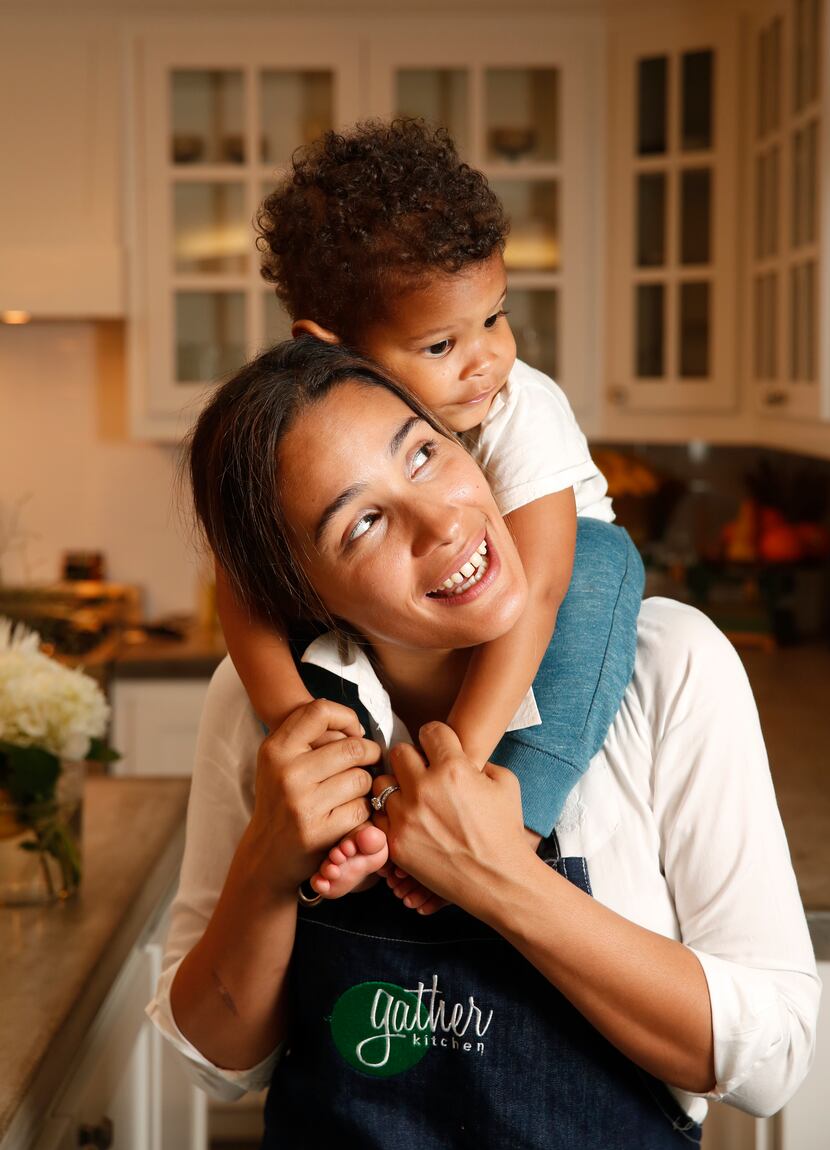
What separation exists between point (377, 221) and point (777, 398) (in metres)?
2.05

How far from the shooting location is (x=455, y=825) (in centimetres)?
88

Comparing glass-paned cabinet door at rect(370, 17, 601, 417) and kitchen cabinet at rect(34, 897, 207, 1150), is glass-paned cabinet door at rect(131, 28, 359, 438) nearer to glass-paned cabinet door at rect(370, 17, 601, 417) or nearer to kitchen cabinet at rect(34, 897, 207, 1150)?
glass-paned cabinet door at rect(370, 17, 601, 417)

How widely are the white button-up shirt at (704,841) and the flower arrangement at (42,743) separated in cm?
41

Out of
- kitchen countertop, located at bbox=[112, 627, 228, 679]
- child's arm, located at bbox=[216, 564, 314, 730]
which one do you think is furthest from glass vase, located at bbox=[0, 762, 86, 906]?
kitchen countertop, located at bbox=[112, 627, 228, 679]

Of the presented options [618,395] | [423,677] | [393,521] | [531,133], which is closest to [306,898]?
[423,677]

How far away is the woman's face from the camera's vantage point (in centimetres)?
90

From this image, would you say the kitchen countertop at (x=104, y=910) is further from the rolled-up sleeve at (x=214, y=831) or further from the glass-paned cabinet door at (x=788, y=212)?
the glass-paned cabinet door at (x=788, y=212)

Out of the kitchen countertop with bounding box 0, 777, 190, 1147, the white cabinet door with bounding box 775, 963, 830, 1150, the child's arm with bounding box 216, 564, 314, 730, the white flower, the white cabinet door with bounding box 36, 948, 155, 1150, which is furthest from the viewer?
the white cabinet door with bounding box 775, 963, 830, 1150

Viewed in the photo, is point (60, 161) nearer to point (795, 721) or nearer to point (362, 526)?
point (795, 721)

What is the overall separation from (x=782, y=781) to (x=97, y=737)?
106 cm

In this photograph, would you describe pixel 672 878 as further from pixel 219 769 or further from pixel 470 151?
pixel 470 151

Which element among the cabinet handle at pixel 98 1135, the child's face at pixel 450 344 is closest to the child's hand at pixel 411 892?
the child's face at pixel 450 344

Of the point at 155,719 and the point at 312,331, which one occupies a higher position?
the point at 312,331

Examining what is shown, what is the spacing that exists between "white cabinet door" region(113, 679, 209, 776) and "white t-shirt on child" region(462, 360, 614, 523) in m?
2.17
